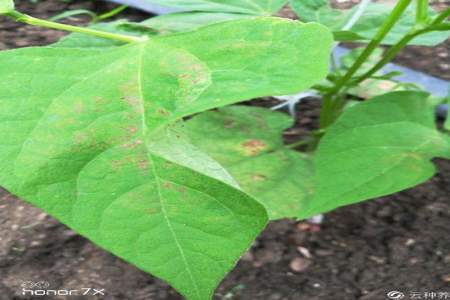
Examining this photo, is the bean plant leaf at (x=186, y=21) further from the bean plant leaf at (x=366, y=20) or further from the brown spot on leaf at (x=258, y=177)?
the brown spot on leaf at (x=258, y=177)

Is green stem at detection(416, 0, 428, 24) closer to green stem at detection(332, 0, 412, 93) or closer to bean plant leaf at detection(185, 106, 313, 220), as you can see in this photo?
green stem at detection(332, 0, 412, 93)

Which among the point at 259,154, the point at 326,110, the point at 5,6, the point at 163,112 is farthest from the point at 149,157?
the point at 326,110

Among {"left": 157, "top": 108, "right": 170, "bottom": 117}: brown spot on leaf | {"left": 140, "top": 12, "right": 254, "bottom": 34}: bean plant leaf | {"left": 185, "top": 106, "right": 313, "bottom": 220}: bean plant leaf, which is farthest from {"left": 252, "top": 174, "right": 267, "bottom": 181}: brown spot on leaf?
{"left": 157, "top": 108, "right": 170, "bottom": 117}: brown spot on leaf

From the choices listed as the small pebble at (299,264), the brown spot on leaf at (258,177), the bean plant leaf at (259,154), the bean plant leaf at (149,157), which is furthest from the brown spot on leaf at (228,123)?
the bean plant leaf at (149,157)

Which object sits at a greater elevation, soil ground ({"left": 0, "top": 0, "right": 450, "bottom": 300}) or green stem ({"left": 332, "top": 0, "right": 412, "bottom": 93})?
green stem ({"left": 332, "top": 0, "right": 412, "bottom": 93})

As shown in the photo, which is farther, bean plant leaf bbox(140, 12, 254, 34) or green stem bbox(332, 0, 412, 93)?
bean plant leaf bbox(140, 12, 254, 34)

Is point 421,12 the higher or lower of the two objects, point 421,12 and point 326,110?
the higher

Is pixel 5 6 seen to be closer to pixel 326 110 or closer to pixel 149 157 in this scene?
pixel 149 157
